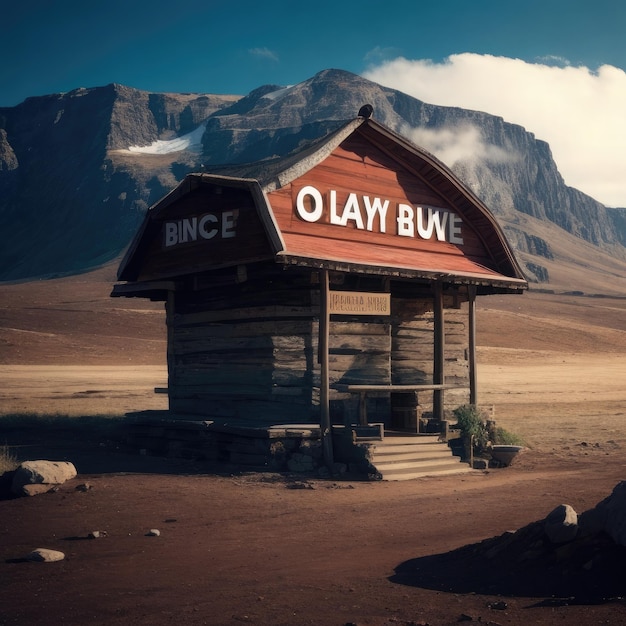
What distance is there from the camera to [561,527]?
806cm

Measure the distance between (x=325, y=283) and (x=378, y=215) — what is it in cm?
269

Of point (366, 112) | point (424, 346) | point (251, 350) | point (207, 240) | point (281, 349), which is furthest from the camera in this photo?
point (424, 346)

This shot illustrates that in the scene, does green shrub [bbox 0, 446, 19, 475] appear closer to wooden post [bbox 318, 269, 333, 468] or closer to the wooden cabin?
the wooden cabin

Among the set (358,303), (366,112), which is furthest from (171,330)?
Answer: (366,112)

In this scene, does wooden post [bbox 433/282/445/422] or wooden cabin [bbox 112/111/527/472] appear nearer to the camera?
wooden cabin [bbox 112/111/527/472]

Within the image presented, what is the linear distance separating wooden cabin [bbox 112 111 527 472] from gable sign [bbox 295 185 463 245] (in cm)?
3

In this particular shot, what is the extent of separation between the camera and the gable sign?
16.1m

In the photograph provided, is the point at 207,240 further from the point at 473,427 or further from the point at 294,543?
the point at 294,543

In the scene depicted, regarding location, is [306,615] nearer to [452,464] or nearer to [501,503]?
[501,503]

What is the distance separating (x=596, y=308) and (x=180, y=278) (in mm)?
92237

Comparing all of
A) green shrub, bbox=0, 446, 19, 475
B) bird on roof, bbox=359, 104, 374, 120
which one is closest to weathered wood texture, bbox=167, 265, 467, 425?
bird on roof, bbox=359, 104, 374, 120

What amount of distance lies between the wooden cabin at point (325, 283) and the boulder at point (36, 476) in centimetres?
332

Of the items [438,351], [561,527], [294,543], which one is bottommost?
[294,543]

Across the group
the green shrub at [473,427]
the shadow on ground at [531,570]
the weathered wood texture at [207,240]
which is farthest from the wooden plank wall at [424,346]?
the shadow on ground at [531,570]
